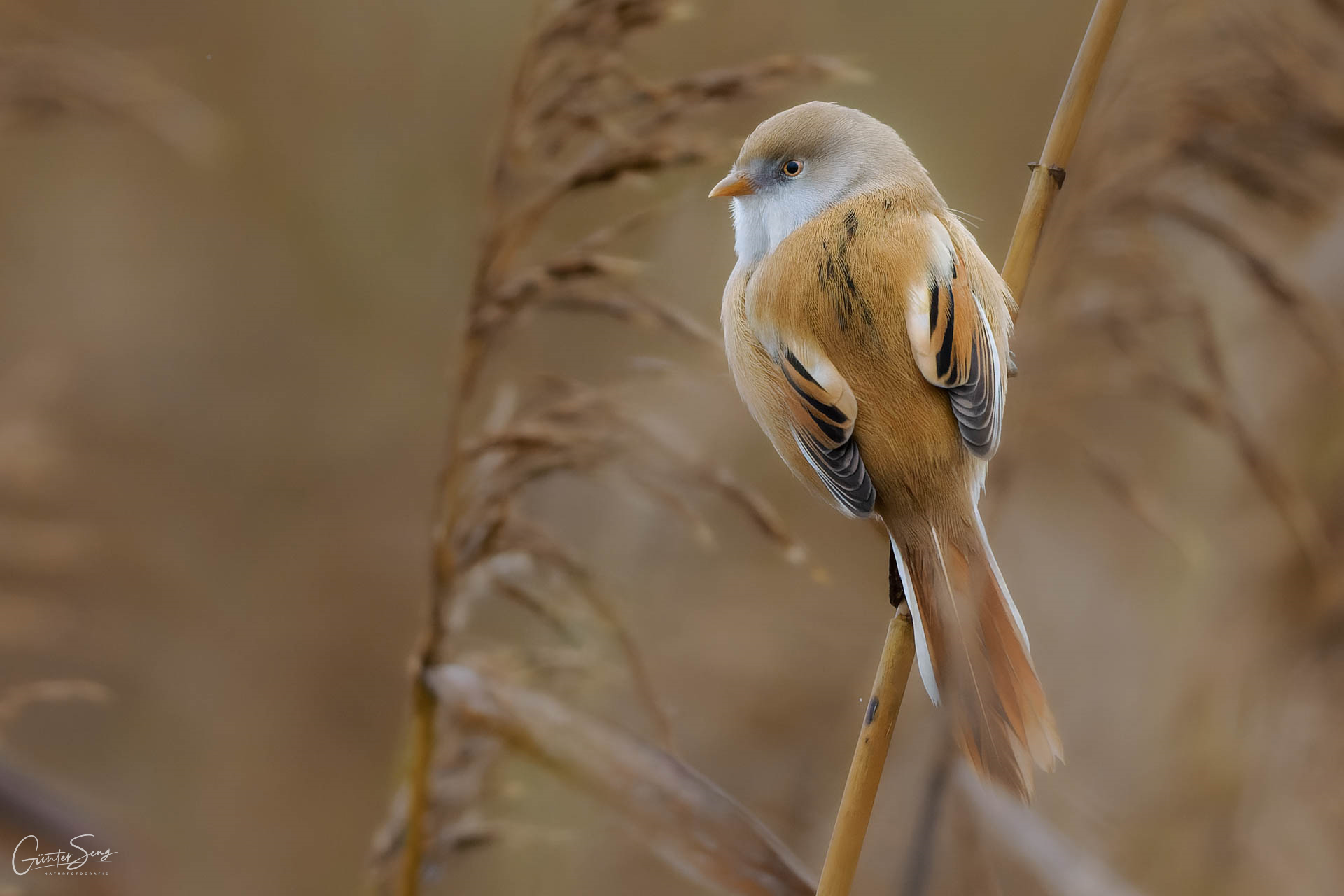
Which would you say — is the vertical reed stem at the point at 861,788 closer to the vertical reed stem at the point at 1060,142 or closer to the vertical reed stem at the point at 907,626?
the vertical reed stem at the point at 907,626

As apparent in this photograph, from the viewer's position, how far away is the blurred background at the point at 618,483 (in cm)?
129

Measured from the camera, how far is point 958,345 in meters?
1.04

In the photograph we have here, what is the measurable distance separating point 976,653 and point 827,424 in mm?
296

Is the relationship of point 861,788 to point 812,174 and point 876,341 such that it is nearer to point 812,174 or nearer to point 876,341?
point 876,341

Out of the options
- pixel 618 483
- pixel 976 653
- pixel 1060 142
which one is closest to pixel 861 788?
pixel 976 653

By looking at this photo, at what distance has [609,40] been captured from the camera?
1076mm

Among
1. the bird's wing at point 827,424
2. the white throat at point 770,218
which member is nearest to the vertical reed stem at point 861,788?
the bird's wing at point 827,424

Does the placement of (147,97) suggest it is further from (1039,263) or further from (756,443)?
(756,443)

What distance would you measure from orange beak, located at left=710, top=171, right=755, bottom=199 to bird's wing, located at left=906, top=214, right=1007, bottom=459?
0.71ft

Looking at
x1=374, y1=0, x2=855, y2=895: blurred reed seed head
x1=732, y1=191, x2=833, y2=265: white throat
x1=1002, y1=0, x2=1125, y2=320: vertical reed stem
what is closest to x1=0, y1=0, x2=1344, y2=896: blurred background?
x1=374, y1=0, x2=855, y2=895: blurred reed seed head

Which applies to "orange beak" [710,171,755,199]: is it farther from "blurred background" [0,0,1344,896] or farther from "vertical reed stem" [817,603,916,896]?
"vertical reed stem" [817,603,916,896]

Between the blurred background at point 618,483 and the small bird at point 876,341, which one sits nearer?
the small bird at point 876,341

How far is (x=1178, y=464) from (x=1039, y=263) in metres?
1.06

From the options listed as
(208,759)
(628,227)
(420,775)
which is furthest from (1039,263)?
(208,759)
